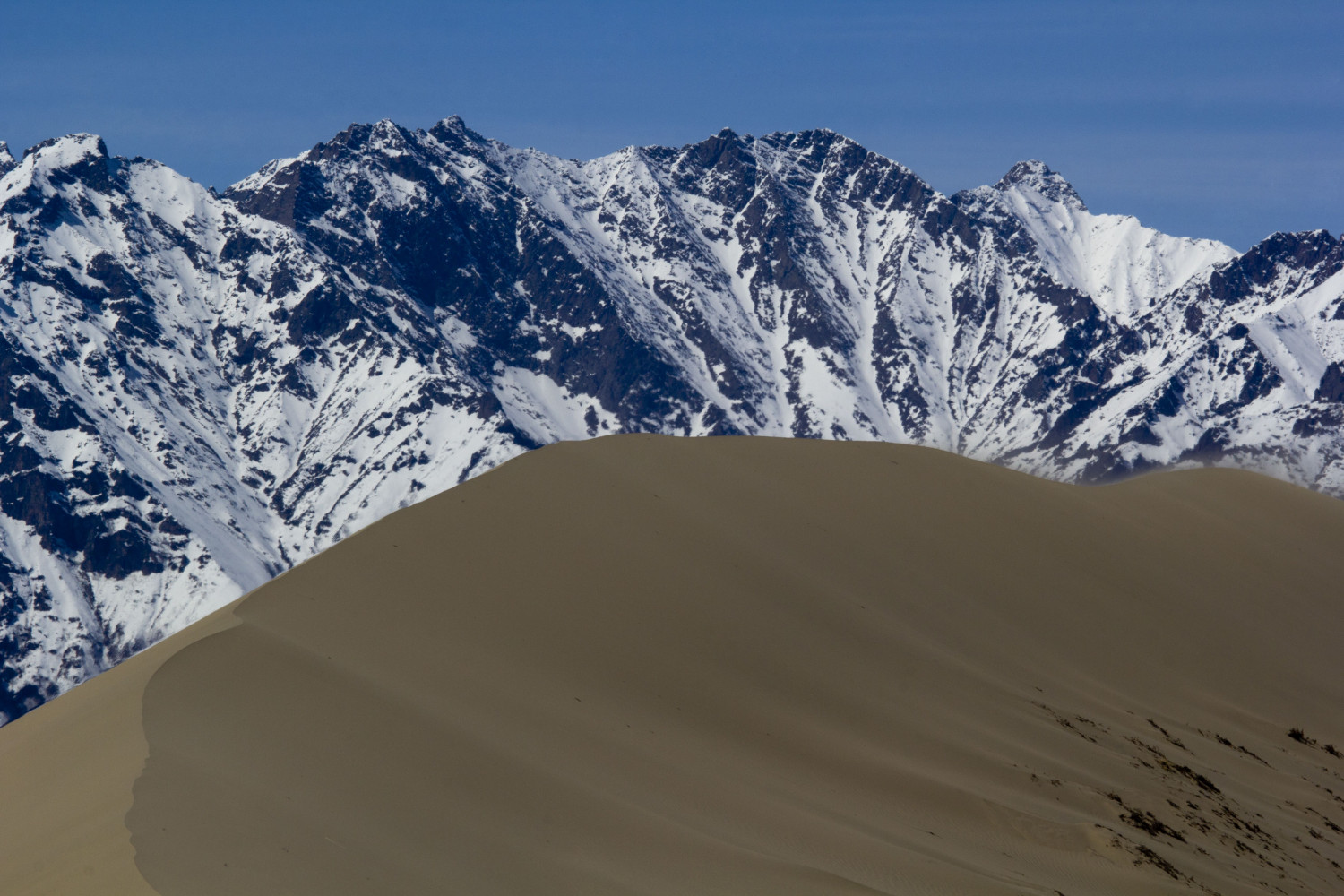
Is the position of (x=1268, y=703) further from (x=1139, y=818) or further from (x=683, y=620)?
(x=683, y=620)

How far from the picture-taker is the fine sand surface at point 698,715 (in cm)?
1355

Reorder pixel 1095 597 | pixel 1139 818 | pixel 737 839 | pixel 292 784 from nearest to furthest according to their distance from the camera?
pixel 292 784 < pixel 737 839 < pixel 1139 818 < pixel 1095 597

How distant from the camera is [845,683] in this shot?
2019 centimetres

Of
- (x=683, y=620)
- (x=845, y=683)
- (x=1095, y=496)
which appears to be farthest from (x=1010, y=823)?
(x=1095, y=496)

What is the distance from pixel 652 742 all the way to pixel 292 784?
15.4 feet

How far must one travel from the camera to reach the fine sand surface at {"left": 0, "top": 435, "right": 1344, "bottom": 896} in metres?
13.6

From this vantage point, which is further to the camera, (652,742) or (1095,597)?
(1095,597)

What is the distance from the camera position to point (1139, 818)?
18.0 meters

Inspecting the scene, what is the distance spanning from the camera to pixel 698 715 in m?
18.3

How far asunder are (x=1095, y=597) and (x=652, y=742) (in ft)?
43.0

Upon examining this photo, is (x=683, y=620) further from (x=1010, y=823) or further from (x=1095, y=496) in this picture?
(x=1095, y=496)

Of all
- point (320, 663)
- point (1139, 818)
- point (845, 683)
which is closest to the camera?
point (320, 663)

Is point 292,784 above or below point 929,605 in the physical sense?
below

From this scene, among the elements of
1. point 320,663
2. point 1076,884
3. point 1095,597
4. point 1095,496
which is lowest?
point 1076,884
